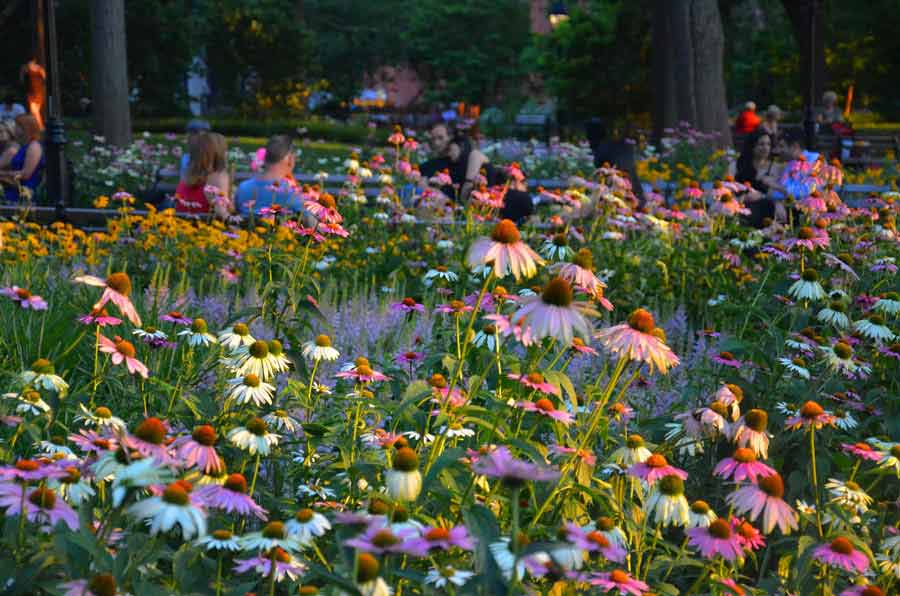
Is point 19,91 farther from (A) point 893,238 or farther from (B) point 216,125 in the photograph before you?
(A) point 893,238

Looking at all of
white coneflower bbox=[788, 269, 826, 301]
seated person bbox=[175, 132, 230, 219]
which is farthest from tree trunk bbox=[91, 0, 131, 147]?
white coneflower bbox=[788, 269, 826, 301]

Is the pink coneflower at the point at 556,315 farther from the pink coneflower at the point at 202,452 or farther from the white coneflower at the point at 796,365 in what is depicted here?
the white coneflower at the point at 796,365

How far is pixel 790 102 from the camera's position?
40.2m

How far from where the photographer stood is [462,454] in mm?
2654

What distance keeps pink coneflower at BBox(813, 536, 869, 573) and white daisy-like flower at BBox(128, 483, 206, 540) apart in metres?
1.27

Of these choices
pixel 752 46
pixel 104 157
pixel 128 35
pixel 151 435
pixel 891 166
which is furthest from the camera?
pixel 752 46

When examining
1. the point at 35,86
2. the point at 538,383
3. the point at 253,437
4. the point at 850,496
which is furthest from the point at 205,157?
A: the point at 35,86

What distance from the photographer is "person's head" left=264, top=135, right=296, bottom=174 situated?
27.8 feet

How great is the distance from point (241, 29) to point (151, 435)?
31.4 m

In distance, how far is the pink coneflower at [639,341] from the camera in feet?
8.19

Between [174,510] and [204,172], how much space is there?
715 cm

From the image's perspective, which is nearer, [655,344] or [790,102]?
[655,344]

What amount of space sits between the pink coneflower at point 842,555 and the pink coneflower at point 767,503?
13 centimetres

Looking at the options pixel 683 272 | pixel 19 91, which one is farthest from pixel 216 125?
pixel 683 272
